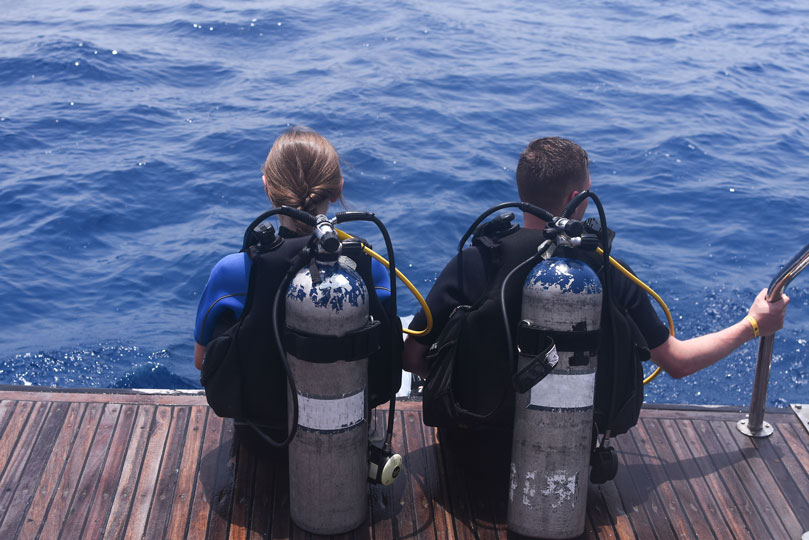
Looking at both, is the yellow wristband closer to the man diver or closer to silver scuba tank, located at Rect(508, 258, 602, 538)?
the man diver

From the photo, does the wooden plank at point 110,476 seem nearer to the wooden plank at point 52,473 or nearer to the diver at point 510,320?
the wooden plank at point 52,473

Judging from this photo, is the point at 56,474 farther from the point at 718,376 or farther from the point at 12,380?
the point at 718,376

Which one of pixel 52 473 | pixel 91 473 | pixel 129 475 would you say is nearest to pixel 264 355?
pixel 129 475

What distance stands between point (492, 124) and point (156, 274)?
16.3 feet

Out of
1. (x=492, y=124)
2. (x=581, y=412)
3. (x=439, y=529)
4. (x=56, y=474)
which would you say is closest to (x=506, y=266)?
(x=581, y=412)

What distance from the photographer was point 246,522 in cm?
283

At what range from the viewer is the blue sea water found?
6461 millimetres

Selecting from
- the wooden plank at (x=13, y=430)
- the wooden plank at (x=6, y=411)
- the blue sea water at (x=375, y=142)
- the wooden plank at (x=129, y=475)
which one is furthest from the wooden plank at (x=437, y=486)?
the blue sea water at (x=375, y=142)

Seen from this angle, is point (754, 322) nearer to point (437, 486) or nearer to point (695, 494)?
point (695, 494)

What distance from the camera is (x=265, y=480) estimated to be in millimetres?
3049

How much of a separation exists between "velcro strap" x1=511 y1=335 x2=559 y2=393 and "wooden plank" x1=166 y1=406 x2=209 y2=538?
1.26m

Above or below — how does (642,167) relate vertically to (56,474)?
below

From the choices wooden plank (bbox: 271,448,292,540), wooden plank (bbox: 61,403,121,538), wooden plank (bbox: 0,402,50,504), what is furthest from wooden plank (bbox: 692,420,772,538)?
wooden plank (bbox: 0,402,50,504)

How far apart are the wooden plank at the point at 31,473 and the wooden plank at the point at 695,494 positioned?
234cm
